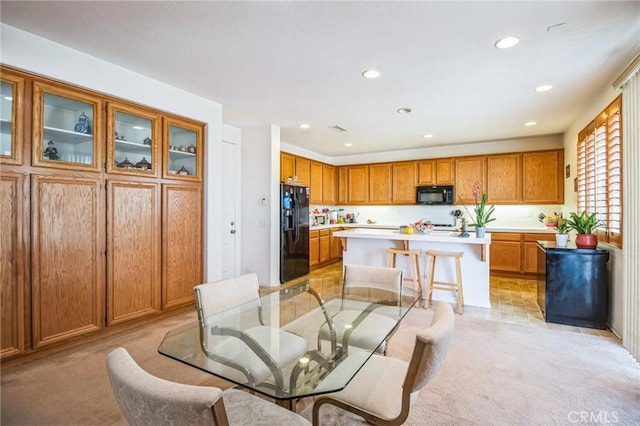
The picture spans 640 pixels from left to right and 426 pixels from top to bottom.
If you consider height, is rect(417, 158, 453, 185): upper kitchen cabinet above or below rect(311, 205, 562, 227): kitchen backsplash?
above

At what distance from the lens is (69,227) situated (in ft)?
8.66

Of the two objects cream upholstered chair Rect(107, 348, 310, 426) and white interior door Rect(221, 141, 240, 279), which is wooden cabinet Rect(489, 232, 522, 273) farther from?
cream upholstered chair Rect(107, 348, 310, 426)

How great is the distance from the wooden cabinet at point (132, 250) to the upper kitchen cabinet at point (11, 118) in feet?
2.28

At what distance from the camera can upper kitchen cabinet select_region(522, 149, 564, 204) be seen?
5.40 meters

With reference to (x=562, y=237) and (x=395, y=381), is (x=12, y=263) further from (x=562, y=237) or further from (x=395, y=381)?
(x=562, y=237)

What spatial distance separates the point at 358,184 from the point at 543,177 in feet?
11.7

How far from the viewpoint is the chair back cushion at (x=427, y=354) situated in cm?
113

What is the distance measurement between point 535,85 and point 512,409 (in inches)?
121

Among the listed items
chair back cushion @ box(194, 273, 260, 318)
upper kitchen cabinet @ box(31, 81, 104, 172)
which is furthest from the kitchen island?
upper kitchen cabinet @ box(31, 81, 104, 172)

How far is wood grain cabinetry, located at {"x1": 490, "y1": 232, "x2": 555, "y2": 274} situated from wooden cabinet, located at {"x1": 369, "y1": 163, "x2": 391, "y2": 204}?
228cm

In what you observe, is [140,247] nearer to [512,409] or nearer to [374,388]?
[374,388]

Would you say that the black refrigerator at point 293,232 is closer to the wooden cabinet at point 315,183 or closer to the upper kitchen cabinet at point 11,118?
the wooden cabinet at point 315,183

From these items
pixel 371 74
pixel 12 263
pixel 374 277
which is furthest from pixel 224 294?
pixel 371 74

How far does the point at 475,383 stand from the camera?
7.15 ft
